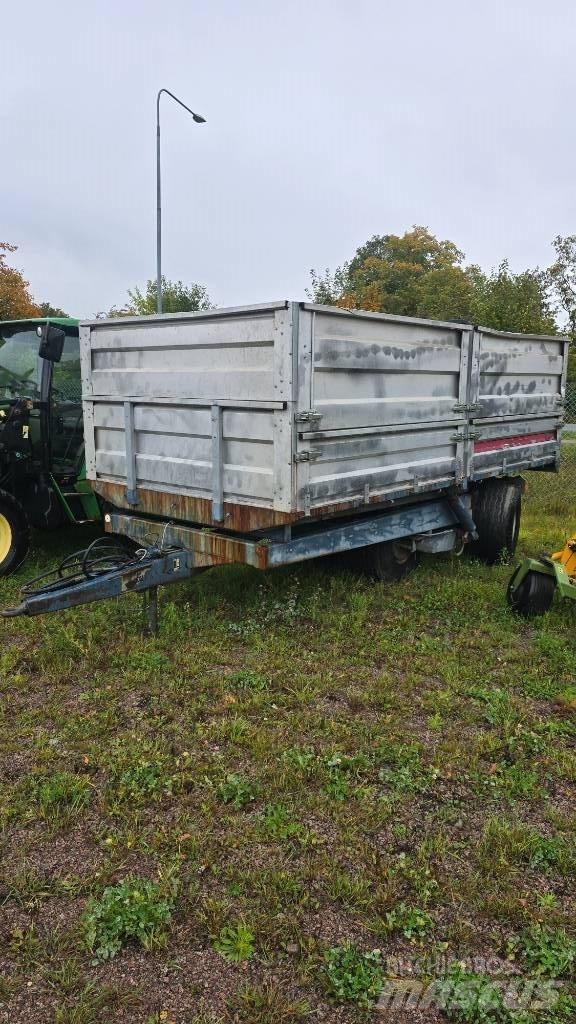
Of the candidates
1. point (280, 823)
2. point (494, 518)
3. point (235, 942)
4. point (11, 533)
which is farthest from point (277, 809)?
point (494, 518)

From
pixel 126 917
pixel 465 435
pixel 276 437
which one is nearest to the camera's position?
pixel 126 917

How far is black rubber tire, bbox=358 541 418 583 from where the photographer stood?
18.3 ft

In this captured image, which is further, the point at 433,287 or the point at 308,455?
the point at 433,287

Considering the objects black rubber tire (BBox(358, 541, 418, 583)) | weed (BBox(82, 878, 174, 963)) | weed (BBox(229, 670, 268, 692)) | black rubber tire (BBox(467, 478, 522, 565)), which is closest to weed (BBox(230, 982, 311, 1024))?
weed (BBox(82, 878, 174, 963))

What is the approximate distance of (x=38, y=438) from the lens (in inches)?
231

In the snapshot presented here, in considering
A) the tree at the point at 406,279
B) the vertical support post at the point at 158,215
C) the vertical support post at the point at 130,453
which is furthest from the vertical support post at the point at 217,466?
the tree at the point at 406,279

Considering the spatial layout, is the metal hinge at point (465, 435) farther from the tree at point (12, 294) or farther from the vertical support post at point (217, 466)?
the tree at point (12, 294)

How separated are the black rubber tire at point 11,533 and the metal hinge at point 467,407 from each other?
3.61 metres

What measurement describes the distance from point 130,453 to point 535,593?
3.06m

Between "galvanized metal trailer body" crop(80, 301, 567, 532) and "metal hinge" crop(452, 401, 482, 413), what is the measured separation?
21 mm

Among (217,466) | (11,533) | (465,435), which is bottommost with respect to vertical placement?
(11,533)

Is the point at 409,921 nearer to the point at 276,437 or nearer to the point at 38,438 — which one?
the point at 276,437

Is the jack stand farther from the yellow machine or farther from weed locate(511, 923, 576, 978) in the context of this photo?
weed locate(511, 923, 576, 978)

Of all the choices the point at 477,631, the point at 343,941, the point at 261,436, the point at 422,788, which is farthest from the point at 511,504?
the point at 343,941
